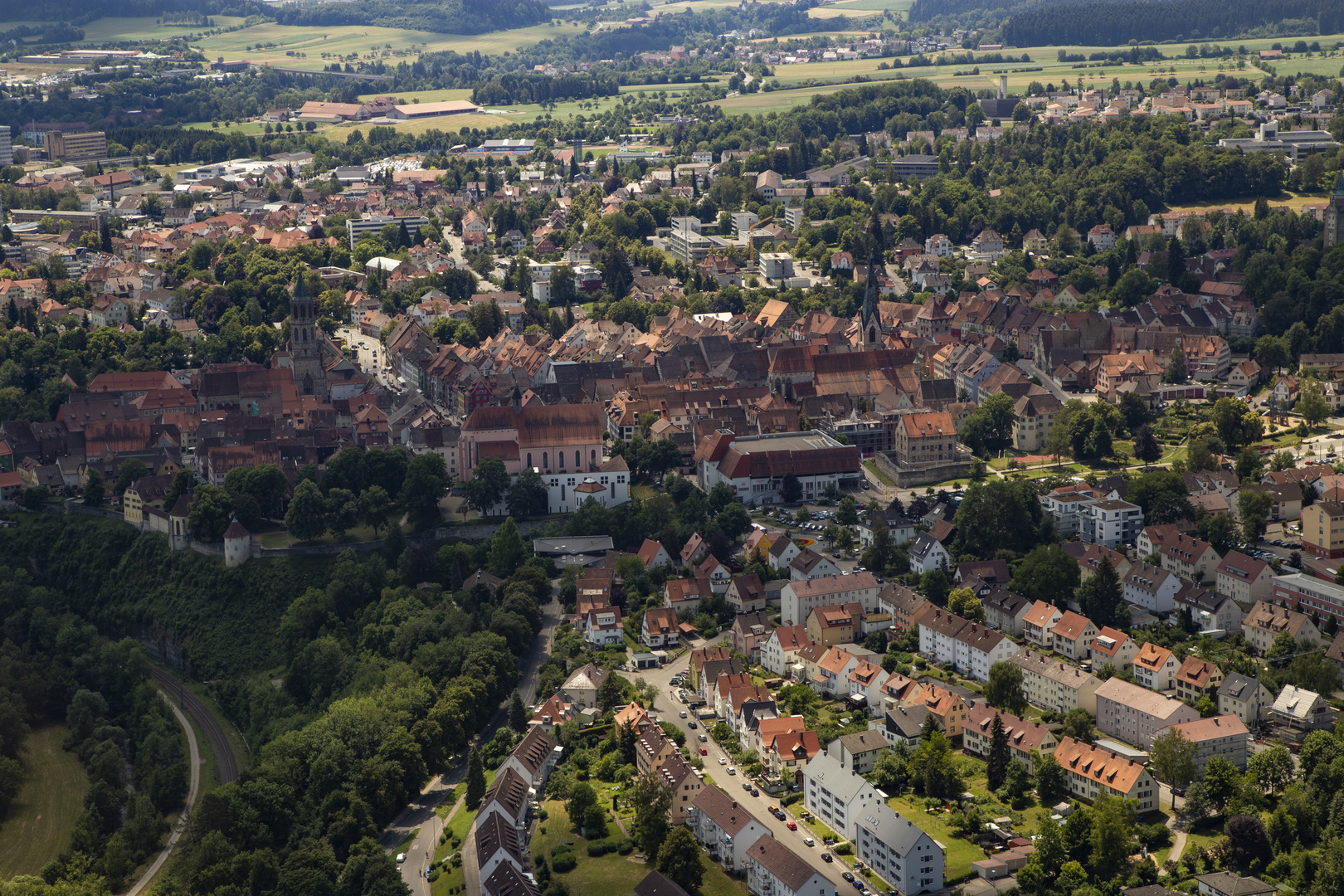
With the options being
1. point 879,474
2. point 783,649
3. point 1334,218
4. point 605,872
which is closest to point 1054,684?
point 783,649

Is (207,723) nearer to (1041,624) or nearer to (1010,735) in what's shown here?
(1010,735)

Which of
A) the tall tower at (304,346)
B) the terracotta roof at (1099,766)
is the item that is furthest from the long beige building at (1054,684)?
the tall tower at (304,346)

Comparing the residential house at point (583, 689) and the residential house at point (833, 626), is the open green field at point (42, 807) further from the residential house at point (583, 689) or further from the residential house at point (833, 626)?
the residential house at point (833, 626)

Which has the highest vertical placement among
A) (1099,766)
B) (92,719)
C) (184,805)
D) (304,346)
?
(304,346)

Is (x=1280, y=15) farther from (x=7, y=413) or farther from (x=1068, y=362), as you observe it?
(x=7, y=413)

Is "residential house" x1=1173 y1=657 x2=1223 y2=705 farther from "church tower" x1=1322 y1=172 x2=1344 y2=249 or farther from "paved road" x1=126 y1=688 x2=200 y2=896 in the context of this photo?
"church tower" x1=1322 y1=172 x2=1344 y2=249

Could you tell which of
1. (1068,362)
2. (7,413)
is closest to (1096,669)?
(1068,362)
